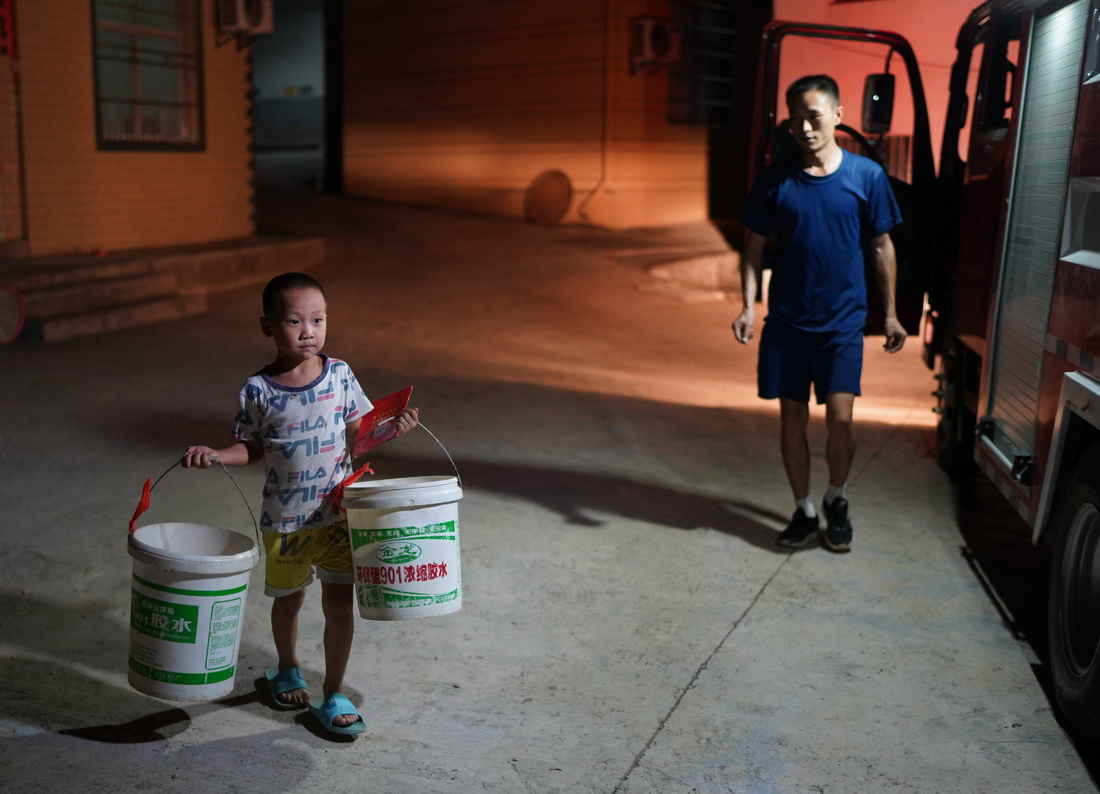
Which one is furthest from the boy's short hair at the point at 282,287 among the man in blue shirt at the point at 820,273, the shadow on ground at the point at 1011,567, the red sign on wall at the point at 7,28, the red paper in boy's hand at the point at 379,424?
the red sign on wall at the point at 7,28

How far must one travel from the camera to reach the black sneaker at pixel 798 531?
4754 millimetres

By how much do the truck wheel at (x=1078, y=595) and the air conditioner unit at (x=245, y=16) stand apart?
11.8 metres

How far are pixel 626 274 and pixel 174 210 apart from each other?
5.48 m

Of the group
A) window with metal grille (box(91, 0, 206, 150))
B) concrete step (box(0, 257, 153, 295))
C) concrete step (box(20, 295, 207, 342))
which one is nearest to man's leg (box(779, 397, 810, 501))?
concrete step (box(20, 295, 207, 342))

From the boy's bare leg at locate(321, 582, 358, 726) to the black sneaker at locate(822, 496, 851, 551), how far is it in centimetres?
241

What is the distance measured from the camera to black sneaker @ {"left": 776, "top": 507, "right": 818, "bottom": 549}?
4.75 m

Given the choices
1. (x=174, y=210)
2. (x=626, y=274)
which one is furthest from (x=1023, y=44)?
(x=174, y=210)

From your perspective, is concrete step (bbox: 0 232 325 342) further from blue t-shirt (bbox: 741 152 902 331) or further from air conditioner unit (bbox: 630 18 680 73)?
blue t-shirt (bbox: 741 152 902 331)

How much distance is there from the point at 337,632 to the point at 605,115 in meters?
14.3

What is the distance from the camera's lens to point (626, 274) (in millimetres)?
13102

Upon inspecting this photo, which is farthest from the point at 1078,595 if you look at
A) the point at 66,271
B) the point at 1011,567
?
the point at 66,271

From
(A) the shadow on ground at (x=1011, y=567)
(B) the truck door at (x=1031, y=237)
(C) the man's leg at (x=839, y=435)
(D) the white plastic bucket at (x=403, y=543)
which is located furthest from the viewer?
(C) the man's leg at (x=839, y=435)

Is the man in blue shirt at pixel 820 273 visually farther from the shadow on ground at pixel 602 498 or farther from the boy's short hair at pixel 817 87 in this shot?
the shadow on ground at pixel 602 498

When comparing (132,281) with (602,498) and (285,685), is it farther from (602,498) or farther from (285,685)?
(285,685)
